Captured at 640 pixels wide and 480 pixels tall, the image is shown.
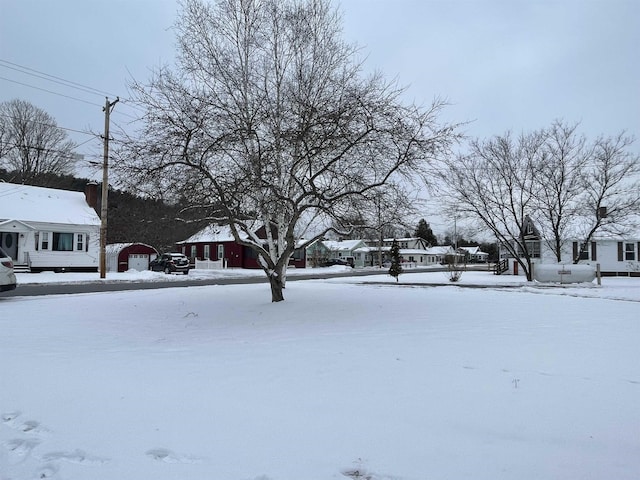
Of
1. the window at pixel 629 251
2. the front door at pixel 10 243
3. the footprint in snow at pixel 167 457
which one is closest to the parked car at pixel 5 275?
the footprint in snow at pixel 167 457

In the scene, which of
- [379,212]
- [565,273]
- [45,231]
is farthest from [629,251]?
[45,231]

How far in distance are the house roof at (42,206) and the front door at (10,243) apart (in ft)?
3.77

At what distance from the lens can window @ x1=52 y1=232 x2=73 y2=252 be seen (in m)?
31.7

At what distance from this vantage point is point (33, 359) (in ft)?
20.9

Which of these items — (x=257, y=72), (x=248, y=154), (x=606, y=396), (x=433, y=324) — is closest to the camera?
(x=606, y=396)

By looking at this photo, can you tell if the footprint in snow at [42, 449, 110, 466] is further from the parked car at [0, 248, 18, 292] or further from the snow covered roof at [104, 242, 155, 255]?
the snow covered roof at [104, 242, 155, 255]

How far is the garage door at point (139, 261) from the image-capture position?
1437 inches

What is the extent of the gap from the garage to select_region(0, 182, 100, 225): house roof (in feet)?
9.97

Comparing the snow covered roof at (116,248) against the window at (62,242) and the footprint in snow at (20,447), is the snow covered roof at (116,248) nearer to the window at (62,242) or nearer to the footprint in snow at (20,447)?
the window at (62,242)

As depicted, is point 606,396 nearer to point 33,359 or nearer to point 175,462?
point 175,462

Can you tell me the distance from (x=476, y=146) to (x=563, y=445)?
25.1 metres

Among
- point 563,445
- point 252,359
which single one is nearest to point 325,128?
point 252,359

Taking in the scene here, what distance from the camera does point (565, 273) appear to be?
76.3 ft

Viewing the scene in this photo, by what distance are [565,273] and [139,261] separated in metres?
31.0
